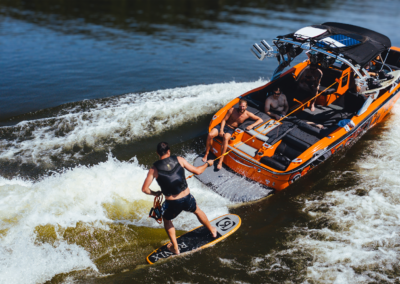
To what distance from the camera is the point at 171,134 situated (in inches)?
330

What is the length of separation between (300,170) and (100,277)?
13.4 ft

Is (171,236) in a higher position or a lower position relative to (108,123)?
lower

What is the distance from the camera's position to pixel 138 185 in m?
5.91

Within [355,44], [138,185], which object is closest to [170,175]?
[138,185]

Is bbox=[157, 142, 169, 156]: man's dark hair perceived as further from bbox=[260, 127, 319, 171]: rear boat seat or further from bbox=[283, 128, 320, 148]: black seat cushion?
bbox=[283, 128, 320, 148]: black seat cushion

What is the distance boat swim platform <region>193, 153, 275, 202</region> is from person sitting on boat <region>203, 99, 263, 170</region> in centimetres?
21

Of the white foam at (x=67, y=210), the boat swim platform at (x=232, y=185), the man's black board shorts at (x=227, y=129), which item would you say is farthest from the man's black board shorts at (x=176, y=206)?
the man's black board shorts at (x=227, y=129)

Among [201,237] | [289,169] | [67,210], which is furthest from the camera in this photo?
[289,169]

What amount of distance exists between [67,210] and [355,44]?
7204 millimetres

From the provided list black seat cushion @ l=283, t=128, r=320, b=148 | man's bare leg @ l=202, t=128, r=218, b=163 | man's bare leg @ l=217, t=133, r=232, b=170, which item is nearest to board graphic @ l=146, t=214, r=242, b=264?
man's bare leg @ l=217, t=133, r=232, b=170

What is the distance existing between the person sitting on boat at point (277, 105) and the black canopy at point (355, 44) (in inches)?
58.4

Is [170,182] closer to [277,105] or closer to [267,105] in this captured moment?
[267,105]

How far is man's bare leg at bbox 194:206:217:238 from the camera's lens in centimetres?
456

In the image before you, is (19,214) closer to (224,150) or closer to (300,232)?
(224,150)
